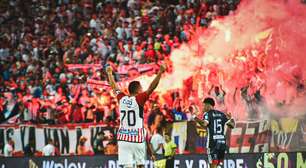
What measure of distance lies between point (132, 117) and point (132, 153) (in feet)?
1.97

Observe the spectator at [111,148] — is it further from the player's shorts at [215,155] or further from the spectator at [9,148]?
the player's shorts at [215,155]

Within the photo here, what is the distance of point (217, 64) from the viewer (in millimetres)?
23500

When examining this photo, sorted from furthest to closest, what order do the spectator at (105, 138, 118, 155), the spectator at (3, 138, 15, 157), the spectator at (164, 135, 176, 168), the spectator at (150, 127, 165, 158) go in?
the spectator at (3, 138, 15, 157) < the spectator at (105, 138, 118, 155) < the spectator at (150, 127, 165, 158) < the spectator at (164, 135, 176, 168)

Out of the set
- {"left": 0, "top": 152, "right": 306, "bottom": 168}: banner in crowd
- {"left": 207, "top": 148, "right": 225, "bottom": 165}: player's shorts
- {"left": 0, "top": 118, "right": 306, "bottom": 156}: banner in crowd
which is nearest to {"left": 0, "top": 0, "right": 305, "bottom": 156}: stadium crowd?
{"left": 0, "top": 118, "right": 306, "bottom": 156}: banner in crowd

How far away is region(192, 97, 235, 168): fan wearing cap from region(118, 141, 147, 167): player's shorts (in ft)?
7.60

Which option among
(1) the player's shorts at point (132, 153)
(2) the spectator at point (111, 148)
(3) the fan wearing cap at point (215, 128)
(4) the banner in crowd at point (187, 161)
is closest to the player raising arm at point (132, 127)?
(1) the player's shorts at point (132, 153)

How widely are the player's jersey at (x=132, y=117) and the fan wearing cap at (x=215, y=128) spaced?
94.1 inches

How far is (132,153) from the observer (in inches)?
563

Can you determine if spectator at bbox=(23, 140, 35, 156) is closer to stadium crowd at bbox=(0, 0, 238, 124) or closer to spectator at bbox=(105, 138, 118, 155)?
stadium crowd at bbox=(0, 0, 238, 124)

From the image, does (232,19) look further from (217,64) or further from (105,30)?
(105,30)

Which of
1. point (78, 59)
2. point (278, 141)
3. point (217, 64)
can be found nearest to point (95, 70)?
point (78, 59)

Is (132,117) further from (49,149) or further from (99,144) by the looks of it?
(49,149)

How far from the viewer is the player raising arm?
1417 cm

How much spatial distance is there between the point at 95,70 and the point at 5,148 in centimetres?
404
